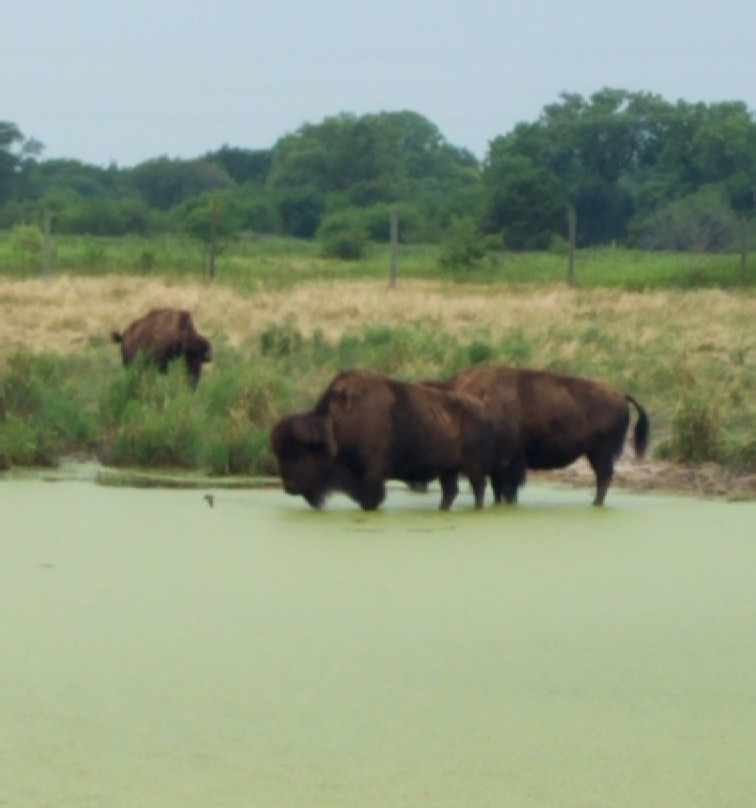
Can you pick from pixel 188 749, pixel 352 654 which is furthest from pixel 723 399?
pixel 188 749

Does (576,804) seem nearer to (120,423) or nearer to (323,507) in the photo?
(323,507)

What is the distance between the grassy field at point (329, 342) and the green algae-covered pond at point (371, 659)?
84.2 inches

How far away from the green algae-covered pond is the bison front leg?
0.53 meters

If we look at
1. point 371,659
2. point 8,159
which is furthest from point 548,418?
point 8,159

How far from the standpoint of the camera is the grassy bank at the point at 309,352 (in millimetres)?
11328

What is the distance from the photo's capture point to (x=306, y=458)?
31.0ft

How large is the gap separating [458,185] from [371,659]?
218 feet

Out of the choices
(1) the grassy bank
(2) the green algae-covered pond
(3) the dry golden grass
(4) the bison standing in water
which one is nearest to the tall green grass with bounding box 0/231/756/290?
(1) the grassy bank

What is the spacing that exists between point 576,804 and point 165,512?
493cm

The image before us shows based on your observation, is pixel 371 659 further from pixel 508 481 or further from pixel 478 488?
pixel 508 481

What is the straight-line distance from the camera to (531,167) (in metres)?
51.1

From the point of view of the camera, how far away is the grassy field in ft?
37.8

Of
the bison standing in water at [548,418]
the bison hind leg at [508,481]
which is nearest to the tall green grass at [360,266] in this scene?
the bison standing in water at [548,418]

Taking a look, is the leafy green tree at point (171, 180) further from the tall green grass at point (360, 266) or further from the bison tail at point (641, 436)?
the bison tail at point (641, 436)
